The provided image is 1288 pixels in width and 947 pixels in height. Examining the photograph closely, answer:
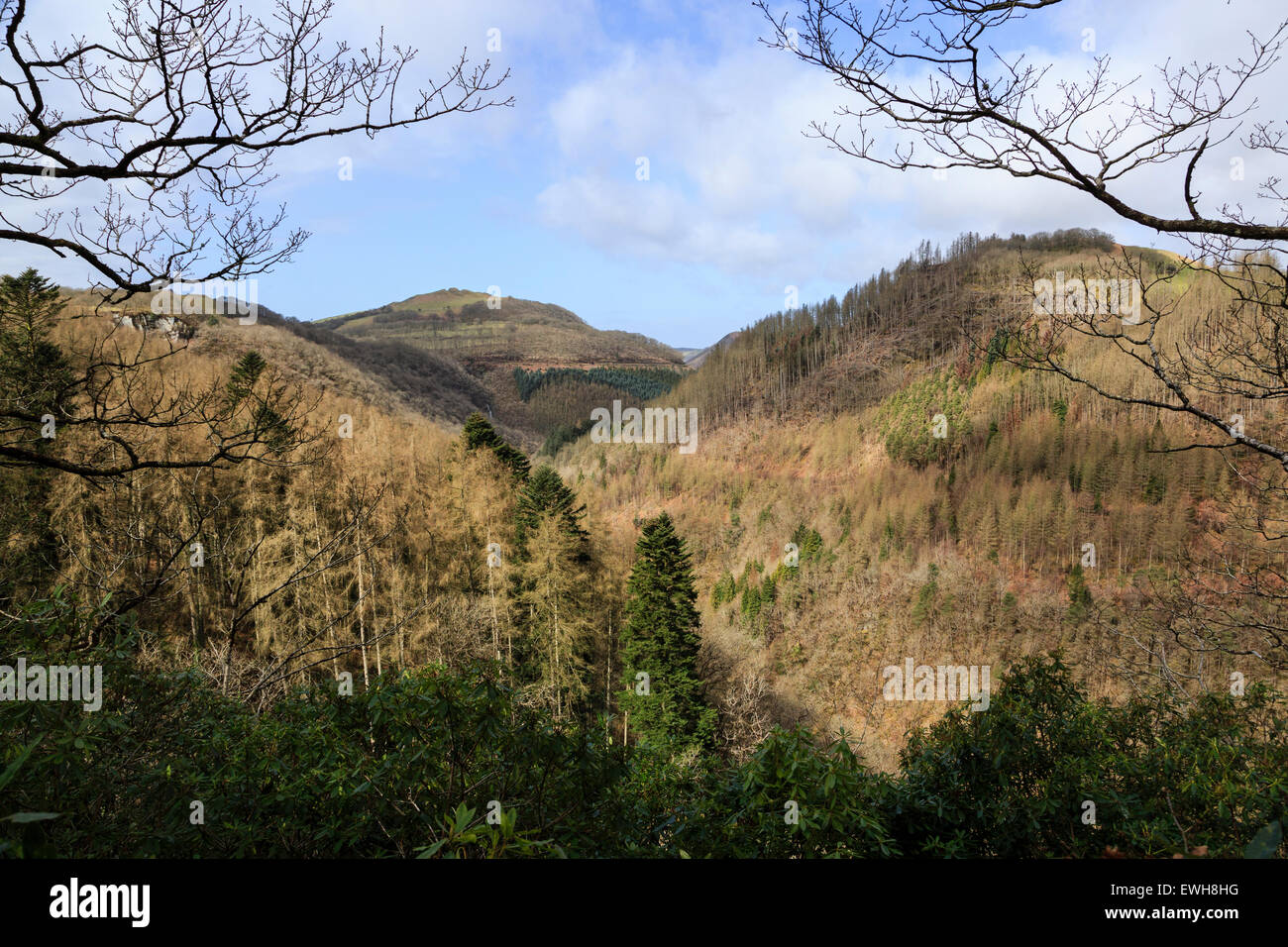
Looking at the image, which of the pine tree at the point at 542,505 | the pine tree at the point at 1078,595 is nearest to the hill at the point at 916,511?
the pine tree at the point at 1078,595

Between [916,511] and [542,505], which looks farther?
[916,511]

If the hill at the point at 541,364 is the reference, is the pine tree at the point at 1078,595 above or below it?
below

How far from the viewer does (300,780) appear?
9.81 ft

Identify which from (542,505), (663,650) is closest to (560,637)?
(663,650)

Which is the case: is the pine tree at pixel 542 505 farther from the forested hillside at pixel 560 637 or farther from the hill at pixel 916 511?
the hill at pixel 916 511

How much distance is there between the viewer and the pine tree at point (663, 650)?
1822cm

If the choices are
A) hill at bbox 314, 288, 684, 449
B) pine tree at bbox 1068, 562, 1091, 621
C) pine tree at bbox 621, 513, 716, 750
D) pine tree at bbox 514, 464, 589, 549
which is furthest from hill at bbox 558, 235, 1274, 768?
hill at bbox 314, 288, 684, 449

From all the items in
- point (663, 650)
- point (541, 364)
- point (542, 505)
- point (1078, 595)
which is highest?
point (541, 364)

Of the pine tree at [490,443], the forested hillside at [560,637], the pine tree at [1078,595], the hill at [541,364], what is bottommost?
the pine tree at [1078,595]

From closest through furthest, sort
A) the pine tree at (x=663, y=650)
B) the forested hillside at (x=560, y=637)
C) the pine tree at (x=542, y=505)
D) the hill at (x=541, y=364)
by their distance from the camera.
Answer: the forested hillside at (x=560, y=637) → the pine tree at (x=663, y=650) → the pine tree at (x=542, y=505) → the hill at (x=541, y=364)

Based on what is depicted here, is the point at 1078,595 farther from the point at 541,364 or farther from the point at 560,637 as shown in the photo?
the point at 541,364

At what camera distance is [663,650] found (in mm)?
18734

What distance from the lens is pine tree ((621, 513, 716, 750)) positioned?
18219 millimetres
